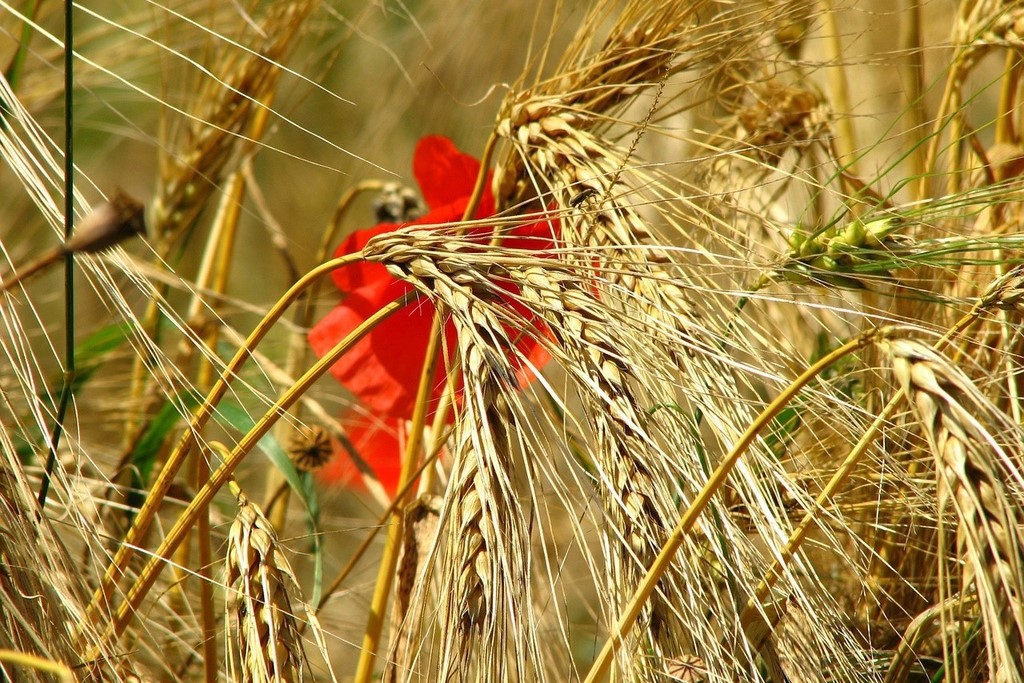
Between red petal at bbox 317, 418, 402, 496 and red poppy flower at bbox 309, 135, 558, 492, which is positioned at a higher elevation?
red poppy flower at bbox 309, 135, 558, 492

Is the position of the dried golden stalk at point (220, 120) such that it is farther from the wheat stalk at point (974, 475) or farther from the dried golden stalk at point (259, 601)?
the wheat stalk at point (974, 475)

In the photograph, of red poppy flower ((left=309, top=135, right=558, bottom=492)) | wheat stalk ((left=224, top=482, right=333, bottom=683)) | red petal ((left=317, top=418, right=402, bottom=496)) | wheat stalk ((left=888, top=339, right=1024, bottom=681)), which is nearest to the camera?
wheat stalk ((left=888, top=339, right=1024, bottom=681))

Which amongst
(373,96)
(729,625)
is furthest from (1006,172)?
(373,96)

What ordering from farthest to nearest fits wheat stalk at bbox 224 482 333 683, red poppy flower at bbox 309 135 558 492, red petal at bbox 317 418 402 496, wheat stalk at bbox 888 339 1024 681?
red petal at bbox 317 418 402 496 → red poppy flower at bbox 309 135 558 492 → wheat stalk at bbox 224 482 333 683 → wheat stalk at bbox 888 339 1024 681

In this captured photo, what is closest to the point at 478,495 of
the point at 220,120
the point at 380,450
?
the point at 380,450

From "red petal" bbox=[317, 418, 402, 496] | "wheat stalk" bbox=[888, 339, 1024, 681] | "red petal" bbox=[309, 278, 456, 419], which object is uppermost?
"wheat stalk" bbox=[888, 339, 1024, 681]

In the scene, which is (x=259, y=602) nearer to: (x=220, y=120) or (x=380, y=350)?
(x=380, y=350)

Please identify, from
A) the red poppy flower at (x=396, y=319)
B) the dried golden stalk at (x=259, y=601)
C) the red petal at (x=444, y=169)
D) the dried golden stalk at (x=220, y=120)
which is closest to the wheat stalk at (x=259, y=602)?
the dried golden stalk at (x=259, y=601)

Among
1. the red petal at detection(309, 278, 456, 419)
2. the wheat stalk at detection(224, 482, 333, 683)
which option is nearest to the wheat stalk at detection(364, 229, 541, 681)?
the wheat stalk at detection(224, 482, 333, 683)

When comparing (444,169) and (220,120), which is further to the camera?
(220,120)

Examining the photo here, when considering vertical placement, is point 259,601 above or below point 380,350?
below

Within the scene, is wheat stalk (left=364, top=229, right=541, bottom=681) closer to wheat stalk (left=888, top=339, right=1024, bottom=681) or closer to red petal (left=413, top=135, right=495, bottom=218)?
wheat stalk (left=888, top=339, right=1024, bottom=681)

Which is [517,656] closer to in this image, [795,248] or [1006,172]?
[795,248]
